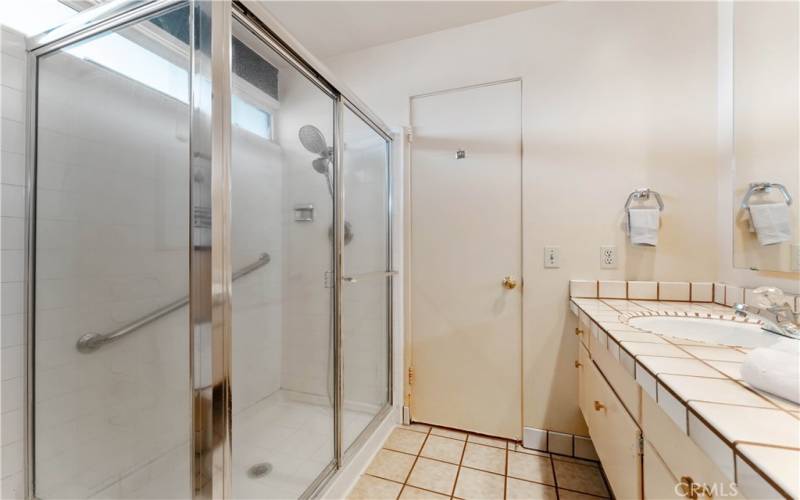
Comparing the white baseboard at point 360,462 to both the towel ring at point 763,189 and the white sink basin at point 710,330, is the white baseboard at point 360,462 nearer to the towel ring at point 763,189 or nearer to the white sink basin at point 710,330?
the white sink basin at point 710,330

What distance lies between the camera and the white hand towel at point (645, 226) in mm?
1521

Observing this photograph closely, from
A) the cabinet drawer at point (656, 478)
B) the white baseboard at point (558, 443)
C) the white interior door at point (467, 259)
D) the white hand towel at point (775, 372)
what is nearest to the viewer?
the white hand towel at point (775, 372)

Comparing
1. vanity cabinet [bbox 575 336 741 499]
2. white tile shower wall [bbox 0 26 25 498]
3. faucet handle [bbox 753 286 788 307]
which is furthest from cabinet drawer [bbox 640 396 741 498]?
white tile shower wall [bbox 0 26 25 498]

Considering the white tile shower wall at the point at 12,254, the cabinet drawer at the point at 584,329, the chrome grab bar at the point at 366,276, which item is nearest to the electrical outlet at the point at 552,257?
the cabinet drawer at the point at 584,329

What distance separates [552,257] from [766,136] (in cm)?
90

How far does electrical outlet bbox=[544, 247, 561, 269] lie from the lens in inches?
66.7

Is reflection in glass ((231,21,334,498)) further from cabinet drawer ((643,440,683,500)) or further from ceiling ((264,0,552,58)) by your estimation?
cabinet drawer ((643,440,683,500))

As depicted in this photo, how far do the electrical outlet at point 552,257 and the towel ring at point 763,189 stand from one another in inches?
28.3

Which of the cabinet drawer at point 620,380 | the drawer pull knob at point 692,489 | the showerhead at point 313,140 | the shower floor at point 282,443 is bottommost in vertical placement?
the shower floor at point 282,443

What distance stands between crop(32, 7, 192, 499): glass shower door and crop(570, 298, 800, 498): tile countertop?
3.60 feet

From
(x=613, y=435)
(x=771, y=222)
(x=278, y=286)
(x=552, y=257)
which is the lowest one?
(x=613, y=435)

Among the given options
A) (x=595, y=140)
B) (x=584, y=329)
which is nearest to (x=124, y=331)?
(x=584, y=329)

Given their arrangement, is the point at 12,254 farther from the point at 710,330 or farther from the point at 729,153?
the point at 729,153

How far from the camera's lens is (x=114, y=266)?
98 cm
